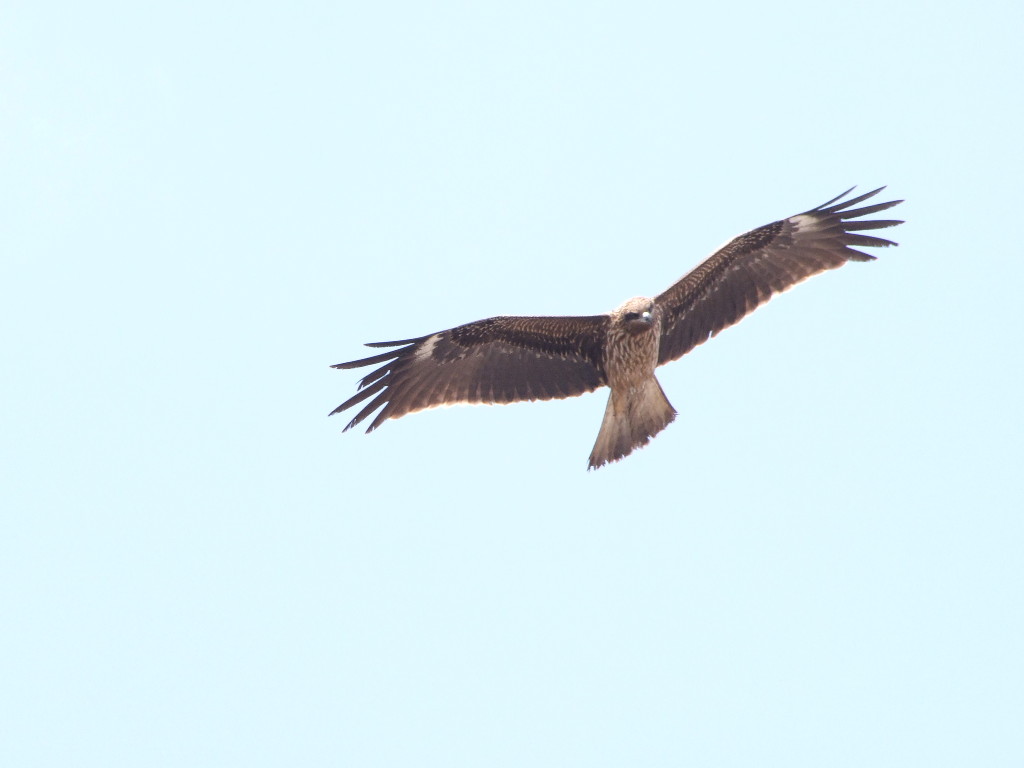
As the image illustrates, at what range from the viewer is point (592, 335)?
8078 mm

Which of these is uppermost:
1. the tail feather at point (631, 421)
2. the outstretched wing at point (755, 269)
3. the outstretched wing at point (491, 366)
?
the outstretched wing at point (755, 269)

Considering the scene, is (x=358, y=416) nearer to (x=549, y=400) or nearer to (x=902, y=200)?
(x=549, y=400)

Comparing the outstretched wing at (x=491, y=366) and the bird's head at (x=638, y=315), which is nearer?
the bird's head at (x=638, y=315)

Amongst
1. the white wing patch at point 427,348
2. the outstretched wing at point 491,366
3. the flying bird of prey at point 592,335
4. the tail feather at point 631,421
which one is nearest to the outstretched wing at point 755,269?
the flying bird of prey at point 592,335

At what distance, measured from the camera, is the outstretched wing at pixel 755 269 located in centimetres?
814

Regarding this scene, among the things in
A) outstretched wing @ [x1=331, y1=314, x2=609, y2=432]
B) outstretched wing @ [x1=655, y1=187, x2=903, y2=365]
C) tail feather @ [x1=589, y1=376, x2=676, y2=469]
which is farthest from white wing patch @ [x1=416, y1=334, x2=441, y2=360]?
outstretched wing @ [x1=655, y1=187, x2=903, y2=365]

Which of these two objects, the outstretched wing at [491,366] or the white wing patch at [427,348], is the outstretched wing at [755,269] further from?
the white wing patch at [427,348]

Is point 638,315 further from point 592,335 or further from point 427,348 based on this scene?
point 427,348

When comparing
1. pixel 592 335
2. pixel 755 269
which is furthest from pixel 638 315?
pixel 755 269

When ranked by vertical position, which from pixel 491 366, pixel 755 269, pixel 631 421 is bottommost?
pixel 631 421

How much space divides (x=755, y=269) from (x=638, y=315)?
1.35 meters

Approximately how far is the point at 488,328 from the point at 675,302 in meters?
1.55

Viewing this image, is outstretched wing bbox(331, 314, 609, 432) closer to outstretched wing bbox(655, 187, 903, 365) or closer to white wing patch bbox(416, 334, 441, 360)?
white wing patch bbox(416, 334, 441, 360)

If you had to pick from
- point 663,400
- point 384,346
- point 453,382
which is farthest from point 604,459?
point 384,346
